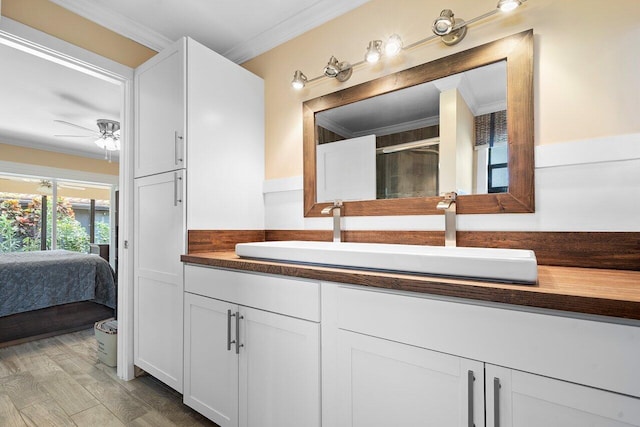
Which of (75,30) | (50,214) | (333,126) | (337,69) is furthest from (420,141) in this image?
(50,214)

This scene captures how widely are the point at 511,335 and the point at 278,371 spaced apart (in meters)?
0.87

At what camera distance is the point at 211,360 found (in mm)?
1525

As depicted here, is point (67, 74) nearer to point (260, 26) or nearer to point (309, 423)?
point (260, 26)

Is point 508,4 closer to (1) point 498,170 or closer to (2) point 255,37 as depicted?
(1) point 498,170

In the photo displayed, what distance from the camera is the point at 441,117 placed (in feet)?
5.00

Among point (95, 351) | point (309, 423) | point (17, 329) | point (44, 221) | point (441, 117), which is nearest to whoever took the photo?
point (309, 423)

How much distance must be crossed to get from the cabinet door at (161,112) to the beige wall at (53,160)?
13.6 ft

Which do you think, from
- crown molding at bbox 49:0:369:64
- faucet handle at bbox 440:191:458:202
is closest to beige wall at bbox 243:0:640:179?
crown molding at bbox 49:0:369:64

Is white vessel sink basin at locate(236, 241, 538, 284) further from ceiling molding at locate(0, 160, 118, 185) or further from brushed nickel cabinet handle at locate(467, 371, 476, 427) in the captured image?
ceiling molding at locate(0, 160, 118, 185)

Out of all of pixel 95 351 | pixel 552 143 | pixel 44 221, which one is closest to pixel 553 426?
pixel 552 143

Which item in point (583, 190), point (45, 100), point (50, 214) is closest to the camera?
point (583, 190)

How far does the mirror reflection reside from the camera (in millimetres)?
1387

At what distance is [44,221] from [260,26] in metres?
5.46

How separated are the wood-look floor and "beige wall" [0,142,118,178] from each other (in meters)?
3.44
